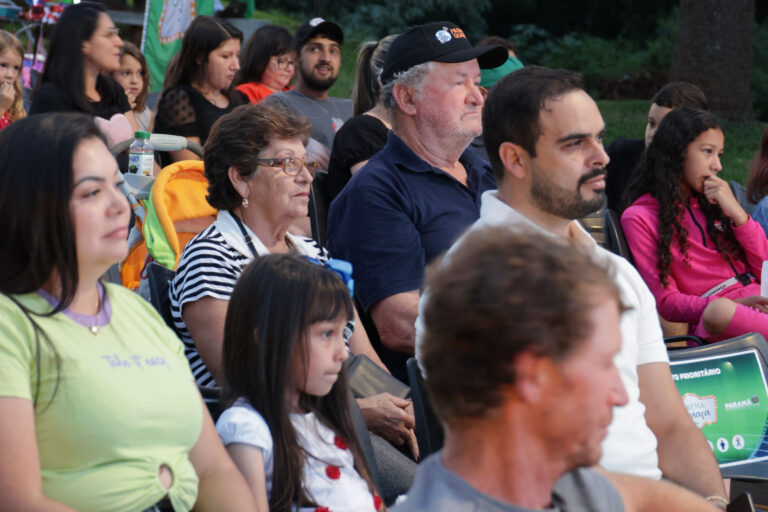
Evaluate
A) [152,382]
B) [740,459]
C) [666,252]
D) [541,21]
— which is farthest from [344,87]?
[152,382]

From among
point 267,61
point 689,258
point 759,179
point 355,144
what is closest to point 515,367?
point 355,144

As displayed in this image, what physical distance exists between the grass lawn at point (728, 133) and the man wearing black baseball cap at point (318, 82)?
589 cm

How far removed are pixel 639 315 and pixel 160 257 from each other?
191cm

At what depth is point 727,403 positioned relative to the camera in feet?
12.8

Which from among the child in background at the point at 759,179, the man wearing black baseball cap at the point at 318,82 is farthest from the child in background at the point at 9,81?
the child in background at the point at 759,179

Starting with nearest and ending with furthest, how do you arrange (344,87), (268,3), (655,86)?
(344,87) < (655,86) < (268,3)

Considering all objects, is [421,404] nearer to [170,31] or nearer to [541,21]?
[170,31]

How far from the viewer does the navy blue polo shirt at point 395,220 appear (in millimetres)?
3615

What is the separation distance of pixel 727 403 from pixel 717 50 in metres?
9.91

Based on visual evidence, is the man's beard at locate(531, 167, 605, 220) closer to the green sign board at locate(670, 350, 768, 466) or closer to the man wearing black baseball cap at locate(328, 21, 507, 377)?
the man wearing black baseball cap at locate(328, 21, 507, 377)

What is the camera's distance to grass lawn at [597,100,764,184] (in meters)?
11.3

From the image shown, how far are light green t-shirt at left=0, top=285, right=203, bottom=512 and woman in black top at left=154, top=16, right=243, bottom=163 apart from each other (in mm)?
3582

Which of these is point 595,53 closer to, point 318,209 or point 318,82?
point 318,82

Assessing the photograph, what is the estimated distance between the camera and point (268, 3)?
19.9m
